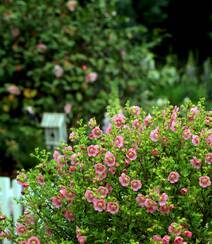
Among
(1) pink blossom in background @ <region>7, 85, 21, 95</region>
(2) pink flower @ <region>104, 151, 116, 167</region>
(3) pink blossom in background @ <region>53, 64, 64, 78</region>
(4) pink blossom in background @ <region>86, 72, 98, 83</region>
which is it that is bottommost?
(2) pink flower @ <region>104, 151, 116, 167</region>

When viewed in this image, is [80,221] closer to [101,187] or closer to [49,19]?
[101,187]

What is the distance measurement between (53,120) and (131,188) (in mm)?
3416

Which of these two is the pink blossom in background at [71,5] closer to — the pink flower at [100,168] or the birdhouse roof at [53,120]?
the birdhouse roof at [53,120]

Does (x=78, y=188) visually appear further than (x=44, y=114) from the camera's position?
No

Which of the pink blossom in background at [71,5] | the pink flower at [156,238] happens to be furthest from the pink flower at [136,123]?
the pink blossom in background at [71,5]

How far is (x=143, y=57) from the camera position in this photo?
744cm

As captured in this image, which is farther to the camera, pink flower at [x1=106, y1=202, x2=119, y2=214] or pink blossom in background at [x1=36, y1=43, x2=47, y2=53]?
pink blossom in background at [x1=36, y1=43, x2=47, y2=53]

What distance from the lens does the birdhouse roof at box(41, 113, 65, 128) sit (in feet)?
20.3

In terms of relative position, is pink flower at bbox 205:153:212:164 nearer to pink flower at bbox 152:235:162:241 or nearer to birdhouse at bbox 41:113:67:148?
pink flower at bbox 152:235:162:241

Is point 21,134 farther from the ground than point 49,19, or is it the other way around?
point 49,19

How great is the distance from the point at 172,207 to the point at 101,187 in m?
0.26

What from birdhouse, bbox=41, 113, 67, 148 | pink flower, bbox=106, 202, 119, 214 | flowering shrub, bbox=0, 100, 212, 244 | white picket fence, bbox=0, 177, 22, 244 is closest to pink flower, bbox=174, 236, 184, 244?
flowering shrub, bbox=0, 100, 212, 244

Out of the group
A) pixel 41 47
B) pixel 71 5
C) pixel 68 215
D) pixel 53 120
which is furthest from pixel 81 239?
pixel 71 5

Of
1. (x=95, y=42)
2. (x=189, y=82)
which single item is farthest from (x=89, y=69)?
(x=189, y=82)
